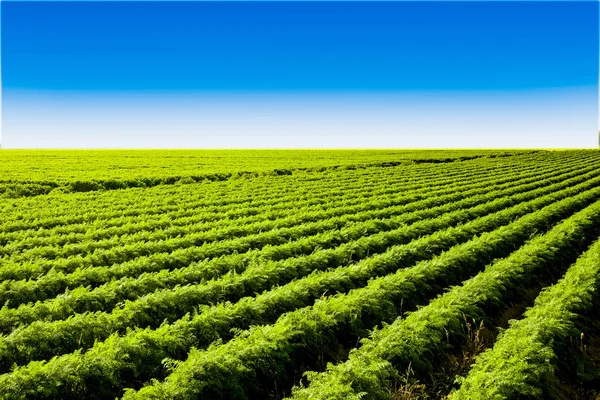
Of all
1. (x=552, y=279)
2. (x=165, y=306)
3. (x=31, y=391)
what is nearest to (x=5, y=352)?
(x=31, y=391)

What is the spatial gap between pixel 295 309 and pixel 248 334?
190 centimetres

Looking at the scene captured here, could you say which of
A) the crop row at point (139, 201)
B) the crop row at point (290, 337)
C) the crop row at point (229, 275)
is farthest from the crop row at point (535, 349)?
the crop row at point (139, 201)

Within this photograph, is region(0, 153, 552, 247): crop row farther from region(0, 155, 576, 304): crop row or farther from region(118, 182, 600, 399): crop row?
region(118, 182, 600, 399): crop row

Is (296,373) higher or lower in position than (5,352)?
lower

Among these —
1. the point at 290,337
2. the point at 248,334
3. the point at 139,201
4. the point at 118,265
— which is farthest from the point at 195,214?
the point at 290,337

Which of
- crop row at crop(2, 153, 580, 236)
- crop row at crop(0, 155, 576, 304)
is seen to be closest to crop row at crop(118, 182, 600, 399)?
crop row at crop(0, 155, 576, 304)

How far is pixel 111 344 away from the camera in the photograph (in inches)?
273

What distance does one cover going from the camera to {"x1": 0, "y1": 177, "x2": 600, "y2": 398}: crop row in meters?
6.29

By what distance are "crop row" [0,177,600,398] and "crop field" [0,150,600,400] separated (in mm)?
32

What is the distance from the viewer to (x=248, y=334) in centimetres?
769

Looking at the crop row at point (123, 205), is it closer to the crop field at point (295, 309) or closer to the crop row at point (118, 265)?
the crop field at point (295, 309)

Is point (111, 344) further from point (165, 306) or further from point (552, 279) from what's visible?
point (552, 279)

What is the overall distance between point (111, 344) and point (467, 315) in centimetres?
662

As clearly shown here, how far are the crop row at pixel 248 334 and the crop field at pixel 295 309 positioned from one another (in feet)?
0.11
